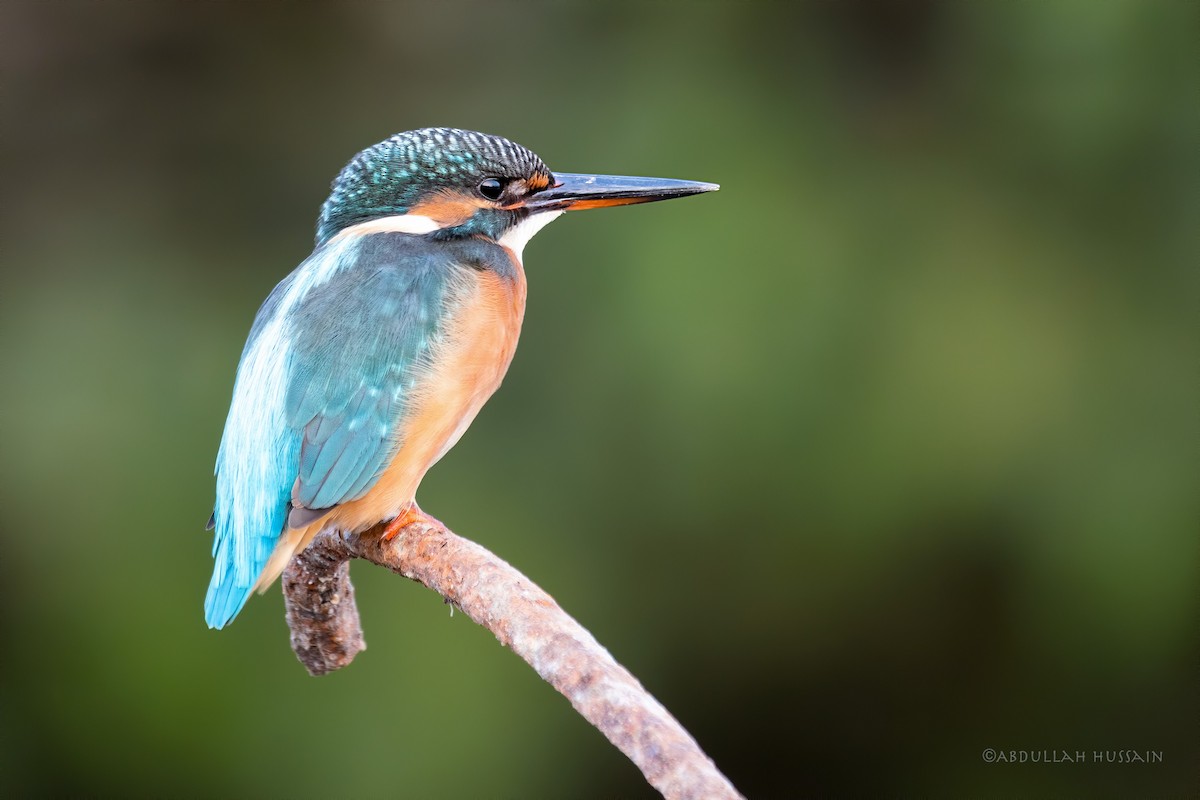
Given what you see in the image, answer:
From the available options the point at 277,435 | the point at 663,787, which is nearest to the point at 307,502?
the point at 277,435

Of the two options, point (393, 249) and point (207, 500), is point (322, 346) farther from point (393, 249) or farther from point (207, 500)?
point (207, 500)

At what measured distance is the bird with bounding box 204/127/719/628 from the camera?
1.52 m

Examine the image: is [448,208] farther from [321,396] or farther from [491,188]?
[321,396]

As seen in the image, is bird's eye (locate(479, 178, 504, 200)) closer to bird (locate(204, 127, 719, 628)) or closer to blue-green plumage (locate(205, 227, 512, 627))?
bird (locate(204, 127, 719, 628))

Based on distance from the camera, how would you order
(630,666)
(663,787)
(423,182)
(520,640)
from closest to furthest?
(663,787), (520,640), (423,182), (630,666)

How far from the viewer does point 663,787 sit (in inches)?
34.2

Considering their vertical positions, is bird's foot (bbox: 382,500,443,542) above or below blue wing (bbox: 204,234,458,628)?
below

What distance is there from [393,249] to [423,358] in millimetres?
165

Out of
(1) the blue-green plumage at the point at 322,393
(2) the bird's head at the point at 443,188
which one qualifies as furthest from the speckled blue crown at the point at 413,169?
(1) the blue-green plumage at the point at 322,393

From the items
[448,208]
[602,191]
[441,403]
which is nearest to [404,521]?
[441,403]

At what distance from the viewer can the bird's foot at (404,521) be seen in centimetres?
161

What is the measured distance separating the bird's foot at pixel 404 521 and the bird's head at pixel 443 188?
1.32ft

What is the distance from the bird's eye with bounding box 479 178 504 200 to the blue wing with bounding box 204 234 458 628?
0.60 ft

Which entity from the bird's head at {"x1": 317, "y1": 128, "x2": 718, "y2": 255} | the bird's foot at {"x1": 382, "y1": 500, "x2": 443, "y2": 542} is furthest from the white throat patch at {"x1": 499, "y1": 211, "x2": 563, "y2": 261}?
the bird's foot at {"x1": 382, "y1": 500, "x2": 443, "y2": 542}
